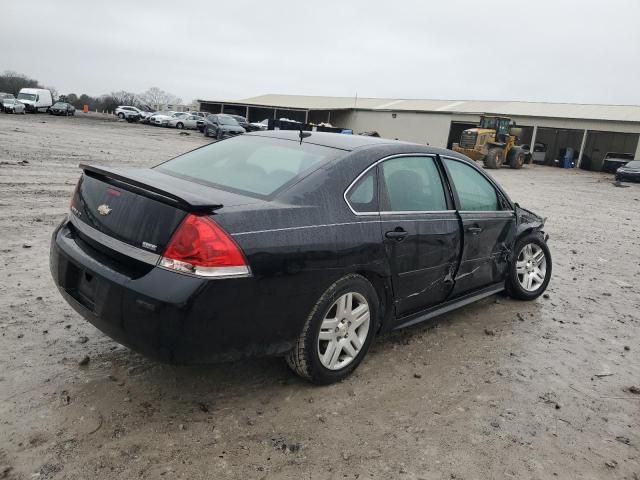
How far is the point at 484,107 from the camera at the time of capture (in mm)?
43969

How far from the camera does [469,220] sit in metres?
4.20

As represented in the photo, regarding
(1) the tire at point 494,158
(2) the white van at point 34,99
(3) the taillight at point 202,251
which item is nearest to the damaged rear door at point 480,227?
(3) the taillight at point 202,251

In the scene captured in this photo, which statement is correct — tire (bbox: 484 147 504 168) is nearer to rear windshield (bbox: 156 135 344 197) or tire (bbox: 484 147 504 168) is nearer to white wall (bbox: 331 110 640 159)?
white wall (bbox: 331 110 640 159)

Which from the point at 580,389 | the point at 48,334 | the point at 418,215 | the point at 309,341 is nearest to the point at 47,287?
the point at 48,334

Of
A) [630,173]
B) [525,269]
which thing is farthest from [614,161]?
[525,269]

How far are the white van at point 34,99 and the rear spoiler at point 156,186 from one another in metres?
42.2

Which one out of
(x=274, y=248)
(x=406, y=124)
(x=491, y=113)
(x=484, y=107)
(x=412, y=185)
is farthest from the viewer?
(x=406, y=124)

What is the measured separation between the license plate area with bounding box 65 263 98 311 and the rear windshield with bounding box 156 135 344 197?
90 cm

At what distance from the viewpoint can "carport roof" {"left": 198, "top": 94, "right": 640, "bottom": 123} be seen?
123ft

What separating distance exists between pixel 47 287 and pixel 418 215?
3.19 metres

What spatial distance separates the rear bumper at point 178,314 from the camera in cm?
257

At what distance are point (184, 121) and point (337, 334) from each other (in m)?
42.1

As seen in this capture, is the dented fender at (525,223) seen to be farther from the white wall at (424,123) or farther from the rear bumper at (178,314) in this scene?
the white wall at (424,123)

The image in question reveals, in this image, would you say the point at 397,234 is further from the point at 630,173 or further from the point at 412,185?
the point at 630,173
